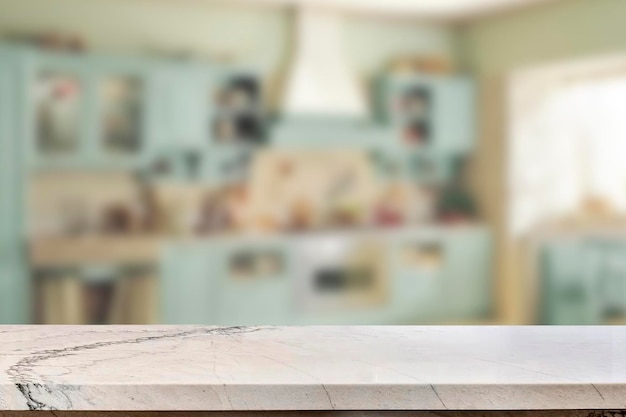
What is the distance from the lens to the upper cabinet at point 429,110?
5629 mm

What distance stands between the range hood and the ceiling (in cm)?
13

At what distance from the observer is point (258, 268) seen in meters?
4.84

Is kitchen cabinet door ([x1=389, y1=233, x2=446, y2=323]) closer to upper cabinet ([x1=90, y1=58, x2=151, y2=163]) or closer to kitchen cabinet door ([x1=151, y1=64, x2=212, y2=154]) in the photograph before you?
kitchen cabinet door ([x1=151, y1=64, x2=212, y2=154])

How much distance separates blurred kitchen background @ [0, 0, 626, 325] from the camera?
4.48 m

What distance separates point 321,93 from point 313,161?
17.3 inches

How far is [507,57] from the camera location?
5.83 m

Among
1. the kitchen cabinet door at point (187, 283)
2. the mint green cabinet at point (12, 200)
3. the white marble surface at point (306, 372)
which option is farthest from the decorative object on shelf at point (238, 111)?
the white marble surface at point (306, 372)

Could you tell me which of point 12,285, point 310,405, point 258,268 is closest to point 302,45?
point 258,268

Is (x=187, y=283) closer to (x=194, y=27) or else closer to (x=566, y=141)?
(x=194, y=27)

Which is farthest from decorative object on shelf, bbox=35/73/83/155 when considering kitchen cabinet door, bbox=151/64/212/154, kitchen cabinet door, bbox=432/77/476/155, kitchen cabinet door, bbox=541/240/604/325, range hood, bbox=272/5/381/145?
kitchen cabinet door, bbox=541/240/604/325

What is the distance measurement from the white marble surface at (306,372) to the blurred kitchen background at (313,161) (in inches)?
141

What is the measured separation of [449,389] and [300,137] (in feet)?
14.6

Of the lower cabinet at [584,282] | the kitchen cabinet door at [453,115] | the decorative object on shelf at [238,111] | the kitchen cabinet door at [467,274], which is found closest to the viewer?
the lower cabinet at [584,282]

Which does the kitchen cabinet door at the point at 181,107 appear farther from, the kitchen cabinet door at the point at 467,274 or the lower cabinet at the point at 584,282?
the lower cabinet at the point at 584,282
